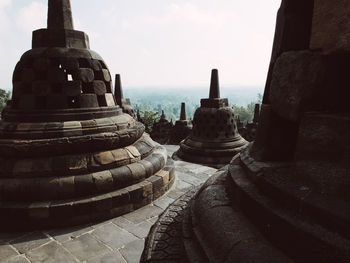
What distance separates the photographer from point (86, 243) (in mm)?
2896

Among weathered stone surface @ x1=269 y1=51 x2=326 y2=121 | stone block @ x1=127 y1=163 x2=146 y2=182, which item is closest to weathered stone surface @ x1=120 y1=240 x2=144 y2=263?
stone block @ x1=127 y1=163 x2=146 y2=182

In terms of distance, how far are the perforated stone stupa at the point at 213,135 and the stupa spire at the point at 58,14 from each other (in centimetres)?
533

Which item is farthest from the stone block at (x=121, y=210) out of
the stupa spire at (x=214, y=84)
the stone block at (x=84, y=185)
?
the stupa spire at (x=214, y=84)

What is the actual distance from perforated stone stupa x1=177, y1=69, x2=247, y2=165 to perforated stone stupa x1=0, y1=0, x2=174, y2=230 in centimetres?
369

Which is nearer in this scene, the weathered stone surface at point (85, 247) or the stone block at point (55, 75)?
the weathered stone surface at point (85, 247)

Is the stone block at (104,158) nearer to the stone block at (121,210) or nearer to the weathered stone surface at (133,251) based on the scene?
the stone block at (121,210)

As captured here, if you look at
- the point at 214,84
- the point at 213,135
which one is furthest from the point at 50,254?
the point at 214,84

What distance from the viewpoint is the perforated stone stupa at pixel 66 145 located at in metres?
3.26

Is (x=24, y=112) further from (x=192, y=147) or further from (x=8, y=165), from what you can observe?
(x=192, y=147)

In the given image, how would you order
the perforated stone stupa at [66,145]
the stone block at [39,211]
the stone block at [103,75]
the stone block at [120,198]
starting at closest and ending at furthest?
the stone block at [39,211], the perforated stone stupa at [66,145], the stone block at [120,198], the stone block at [103,75]

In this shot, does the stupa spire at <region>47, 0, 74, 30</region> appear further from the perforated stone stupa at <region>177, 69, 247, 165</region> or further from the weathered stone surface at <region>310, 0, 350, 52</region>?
the perforated stone stupa at <region>177, 69, 247, 165</region>

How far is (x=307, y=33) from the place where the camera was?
5.32 ft

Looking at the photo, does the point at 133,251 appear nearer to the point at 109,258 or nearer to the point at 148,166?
the point at 109,258

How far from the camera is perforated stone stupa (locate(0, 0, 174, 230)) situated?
10.7ft
